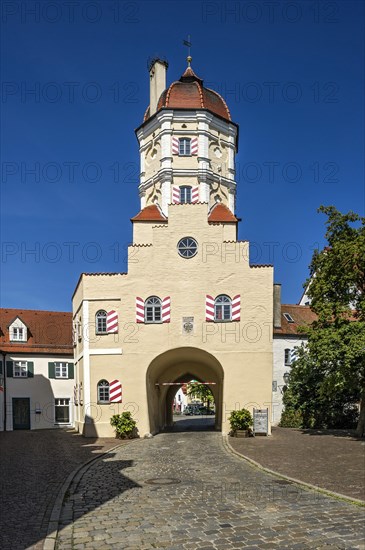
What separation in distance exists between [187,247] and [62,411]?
17.3m

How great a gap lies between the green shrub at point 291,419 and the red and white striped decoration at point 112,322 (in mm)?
14645

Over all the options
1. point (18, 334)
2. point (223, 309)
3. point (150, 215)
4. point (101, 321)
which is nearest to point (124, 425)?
point (101, 321)

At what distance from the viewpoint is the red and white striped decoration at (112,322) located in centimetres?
2881

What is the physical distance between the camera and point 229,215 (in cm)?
3347

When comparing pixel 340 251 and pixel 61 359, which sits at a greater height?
pixel 340 251

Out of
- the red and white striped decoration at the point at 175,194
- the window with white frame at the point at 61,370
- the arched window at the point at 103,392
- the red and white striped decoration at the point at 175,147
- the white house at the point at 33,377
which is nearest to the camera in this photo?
the arched window at the point at 103,392

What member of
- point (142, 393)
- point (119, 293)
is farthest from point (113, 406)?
point (119, 293)

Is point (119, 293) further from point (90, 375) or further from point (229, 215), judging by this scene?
point (229, 215)

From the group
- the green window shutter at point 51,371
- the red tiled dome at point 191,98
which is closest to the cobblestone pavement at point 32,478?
the green window shutter at point 51,371

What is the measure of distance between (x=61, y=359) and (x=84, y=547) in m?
32.3

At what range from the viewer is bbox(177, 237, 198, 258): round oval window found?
29453mm

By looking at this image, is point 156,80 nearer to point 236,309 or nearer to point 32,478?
point 236,309

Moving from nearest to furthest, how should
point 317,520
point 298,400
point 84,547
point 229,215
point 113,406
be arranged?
point 84,547 < point 317,520 < point 113,406 < point 229,215 < point 298,400

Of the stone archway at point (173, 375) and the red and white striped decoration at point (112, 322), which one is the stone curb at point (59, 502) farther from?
the stone archway at point (173, 375)
